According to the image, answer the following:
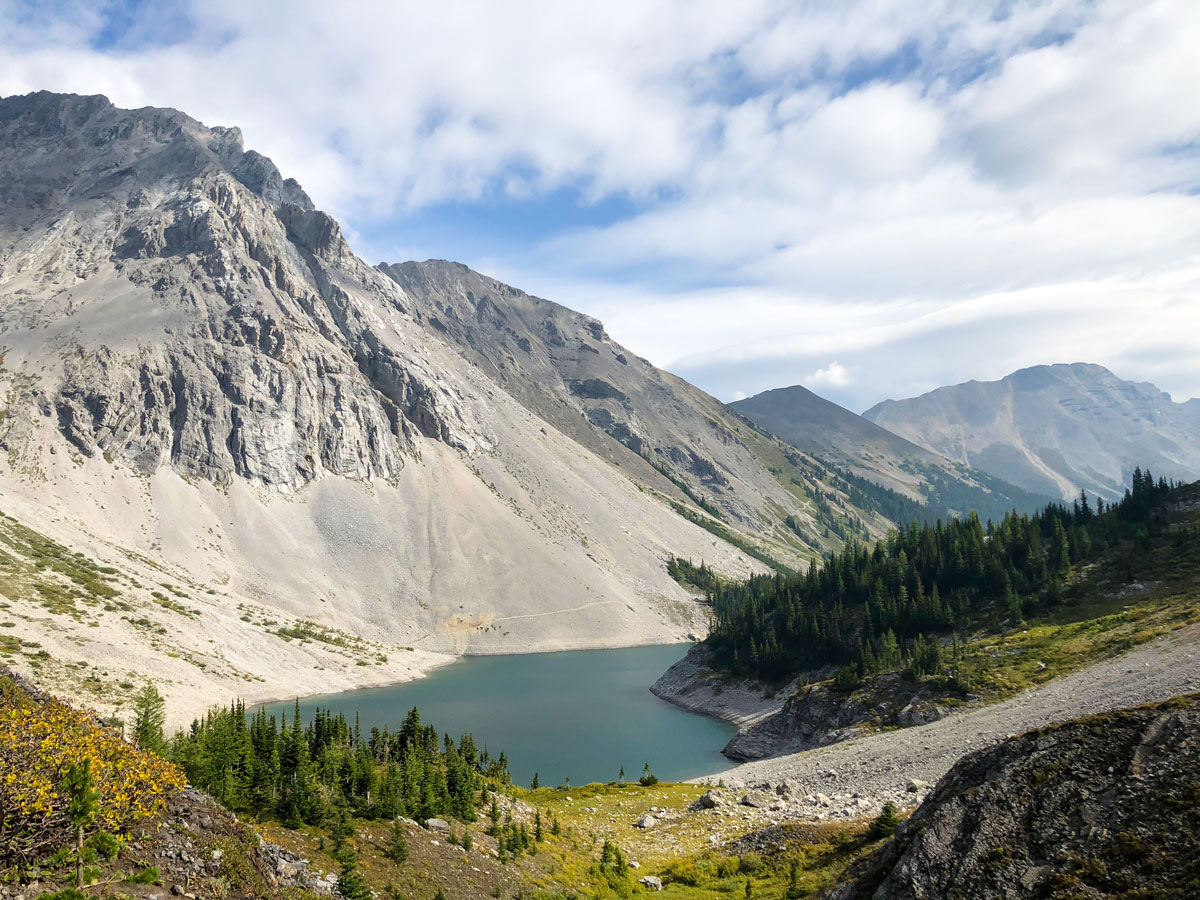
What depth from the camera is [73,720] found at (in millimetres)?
15859

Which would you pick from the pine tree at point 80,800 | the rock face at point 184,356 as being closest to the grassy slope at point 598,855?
the pine tree at point 80,800

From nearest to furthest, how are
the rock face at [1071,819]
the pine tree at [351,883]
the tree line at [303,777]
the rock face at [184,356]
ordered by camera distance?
1. the rock face at [1071,819]
2. the pine tree at [351,883]
3. the tree line at [303,777]
4. the rock face at [184,356]

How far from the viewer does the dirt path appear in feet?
138

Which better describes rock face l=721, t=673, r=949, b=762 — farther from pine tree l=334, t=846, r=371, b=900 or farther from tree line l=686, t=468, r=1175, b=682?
pine tree l=334, t=846, r=371, b=900

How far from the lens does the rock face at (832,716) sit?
201 ft

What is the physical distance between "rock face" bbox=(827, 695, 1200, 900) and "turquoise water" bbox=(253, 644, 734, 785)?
56759 millimetres

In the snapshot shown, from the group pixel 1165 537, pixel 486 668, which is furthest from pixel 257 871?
pixel 486 668

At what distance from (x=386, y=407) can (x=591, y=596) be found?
8421 centimetres

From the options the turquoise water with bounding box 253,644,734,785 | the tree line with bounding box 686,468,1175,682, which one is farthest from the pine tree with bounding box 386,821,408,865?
the tree line with bounding box 686,468,1175,682

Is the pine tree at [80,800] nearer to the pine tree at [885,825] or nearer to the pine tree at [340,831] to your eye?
the pine tree at [340,831]

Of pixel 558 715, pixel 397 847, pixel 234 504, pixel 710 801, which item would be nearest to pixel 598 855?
pixel 710 801

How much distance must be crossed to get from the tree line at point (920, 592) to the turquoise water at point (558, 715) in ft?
57.3

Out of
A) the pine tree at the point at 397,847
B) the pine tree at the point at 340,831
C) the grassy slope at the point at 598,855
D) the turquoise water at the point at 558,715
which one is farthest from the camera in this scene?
the turquoise water at the point at 558,715

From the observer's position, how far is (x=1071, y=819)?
14.2m
